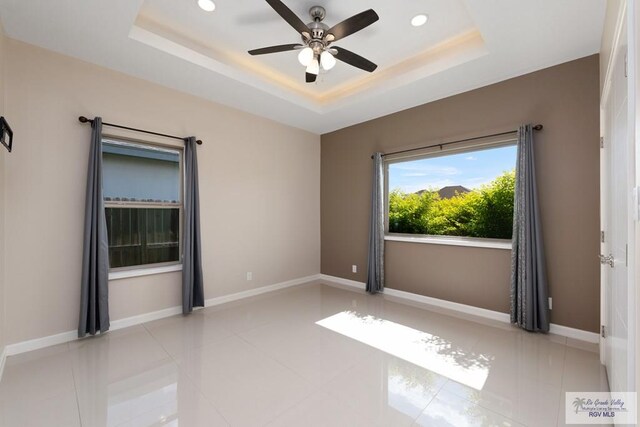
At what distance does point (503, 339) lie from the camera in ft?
9.15

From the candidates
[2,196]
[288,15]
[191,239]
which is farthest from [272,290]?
[288,15]

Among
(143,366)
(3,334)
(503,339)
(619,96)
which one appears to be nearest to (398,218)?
(503,339)

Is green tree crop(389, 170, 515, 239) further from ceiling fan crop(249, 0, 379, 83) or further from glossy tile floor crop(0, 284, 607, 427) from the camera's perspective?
ceiling fan crop(249, 0, 379, 83)

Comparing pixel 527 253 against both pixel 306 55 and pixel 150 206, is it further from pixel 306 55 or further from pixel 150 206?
pixel 150 206

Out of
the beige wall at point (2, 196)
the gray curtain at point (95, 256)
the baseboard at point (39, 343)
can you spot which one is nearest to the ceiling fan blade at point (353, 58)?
the gray curtain at point (95, 256)

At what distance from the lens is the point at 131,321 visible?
314 centimetres

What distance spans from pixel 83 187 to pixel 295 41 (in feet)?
8.78

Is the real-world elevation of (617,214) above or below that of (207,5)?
below

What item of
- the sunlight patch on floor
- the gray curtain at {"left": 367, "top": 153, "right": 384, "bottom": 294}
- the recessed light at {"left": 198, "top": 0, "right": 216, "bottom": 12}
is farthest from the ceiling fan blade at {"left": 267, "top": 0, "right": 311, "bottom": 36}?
the sunlight patch on floor

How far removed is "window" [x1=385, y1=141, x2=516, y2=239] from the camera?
3373 mm

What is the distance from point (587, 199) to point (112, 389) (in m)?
4.42

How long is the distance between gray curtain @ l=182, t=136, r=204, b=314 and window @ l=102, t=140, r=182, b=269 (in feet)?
0.67

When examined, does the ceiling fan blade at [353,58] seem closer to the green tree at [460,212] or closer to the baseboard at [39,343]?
the green tree at [460,212]

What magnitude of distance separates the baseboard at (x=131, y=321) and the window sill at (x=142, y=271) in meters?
0.47
